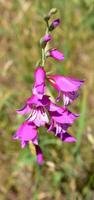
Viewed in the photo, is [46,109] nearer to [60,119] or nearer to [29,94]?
[60,119]

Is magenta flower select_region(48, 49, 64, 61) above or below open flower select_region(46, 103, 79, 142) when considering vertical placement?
above

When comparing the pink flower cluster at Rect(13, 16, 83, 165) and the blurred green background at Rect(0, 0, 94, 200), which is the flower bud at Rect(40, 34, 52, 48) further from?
the blurred green background at Rect(0, 0, 94, 200)

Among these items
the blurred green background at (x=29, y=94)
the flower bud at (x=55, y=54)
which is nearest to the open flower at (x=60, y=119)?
the flower bud at (x=55, y=54)

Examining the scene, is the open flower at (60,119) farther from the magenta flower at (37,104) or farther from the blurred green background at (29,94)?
the blurred green background at (29,94)

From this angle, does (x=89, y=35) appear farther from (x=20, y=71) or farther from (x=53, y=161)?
(x=53, y=161)

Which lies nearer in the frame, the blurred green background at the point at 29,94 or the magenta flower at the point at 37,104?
the magenta flower at the point at 37,104

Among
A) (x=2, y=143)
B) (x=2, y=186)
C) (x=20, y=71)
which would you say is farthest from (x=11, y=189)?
(x=20, y=71)

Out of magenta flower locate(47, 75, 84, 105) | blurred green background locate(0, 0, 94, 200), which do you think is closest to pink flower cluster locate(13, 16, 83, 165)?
magenta flower locate(47, 75, 84, 105)

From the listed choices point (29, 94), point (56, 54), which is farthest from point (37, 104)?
point (29, 94)
